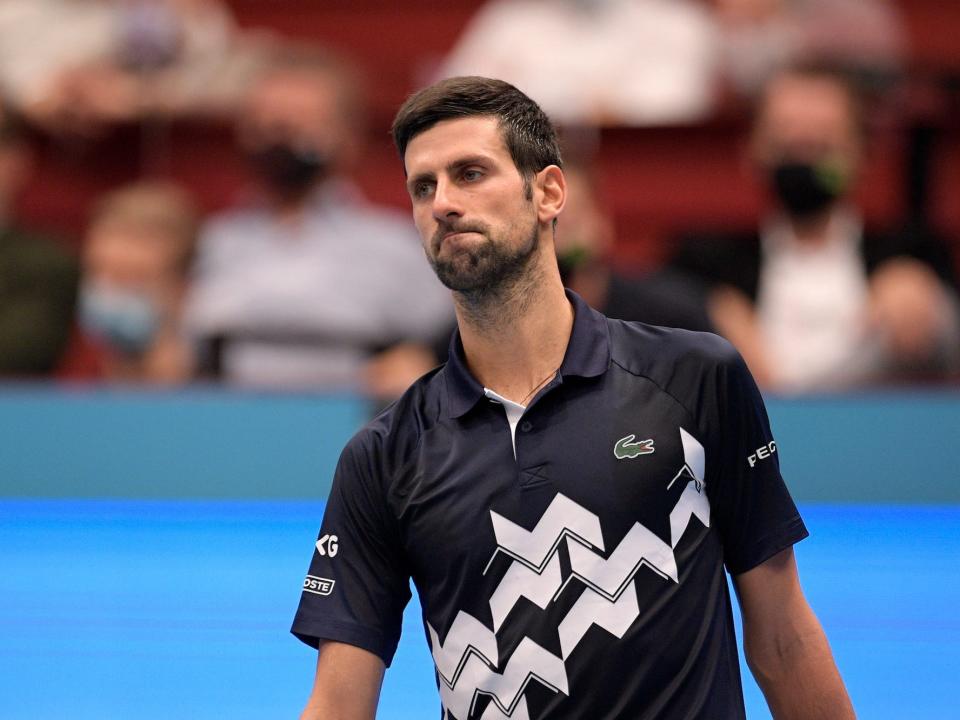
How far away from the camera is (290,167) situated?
5785 millimetres

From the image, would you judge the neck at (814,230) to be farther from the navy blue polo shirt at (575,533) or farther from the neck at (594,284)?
the navy blue polo shirt at (575,533)

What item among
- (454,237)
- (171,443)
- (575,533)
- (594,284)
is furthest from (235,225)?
(575,533)

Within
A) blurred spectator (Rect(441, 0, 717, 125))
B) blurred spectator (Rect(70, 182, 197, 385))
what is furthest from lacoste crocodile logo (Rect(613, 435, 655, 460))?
blurred spectator (Rect(441, 0, 717, 125))

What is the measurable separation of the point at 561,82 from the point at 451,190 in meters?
4.93

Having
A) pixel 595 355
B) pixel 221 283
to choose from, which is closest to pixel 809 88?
pixel 221 283

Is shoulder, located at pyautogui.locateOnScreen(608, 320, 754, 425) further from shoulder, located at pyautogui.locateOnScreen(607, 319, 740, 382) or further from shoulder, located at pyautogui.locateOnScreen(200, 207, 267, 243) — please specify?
shoulder, located at pyautogui.locateOnScreen(200, 207, 267, 243)

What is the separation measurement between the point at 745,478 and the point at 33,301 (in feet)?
15.9

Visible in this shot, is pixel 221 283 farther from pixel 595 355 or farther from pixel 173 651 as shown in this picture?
pixel 595 355

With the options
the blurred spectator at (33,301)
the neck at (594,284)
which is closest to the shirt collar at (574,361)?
the neck at (594,284)

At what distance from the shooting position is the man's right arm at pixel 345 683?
2.27 meters

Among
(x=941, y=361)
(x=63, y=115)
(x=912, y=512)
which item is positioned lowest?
(x=912, y=512)

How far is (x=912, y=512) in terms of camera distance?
4.89 metres

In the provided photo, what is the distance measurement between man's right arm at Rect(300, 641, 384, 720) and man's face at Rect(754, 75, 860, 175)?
147 inches

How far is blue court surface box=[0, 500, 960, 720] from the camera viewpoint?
12.2 feet
